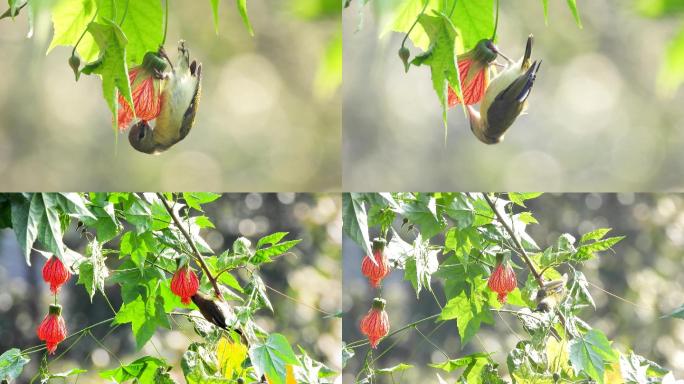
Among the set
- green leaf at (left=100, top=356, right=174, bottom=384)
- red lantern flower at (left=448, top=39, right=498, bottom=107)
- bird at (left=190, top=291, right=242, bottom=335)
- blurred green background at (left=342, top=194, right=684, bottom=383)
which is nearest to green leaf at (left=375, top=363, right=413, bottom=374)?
blurred green background at (left=342, top=194, right=684, bottom=383)

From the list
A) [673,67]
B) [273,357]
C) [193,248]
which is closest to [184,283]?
[193,248]

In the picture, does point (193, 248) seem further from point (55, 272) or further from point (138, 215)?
point (55, 272)

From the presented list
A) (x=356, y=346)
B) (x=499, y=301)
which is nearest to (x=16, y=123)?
(x=356, y=346)

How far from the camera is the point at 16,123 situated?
4.59 feet

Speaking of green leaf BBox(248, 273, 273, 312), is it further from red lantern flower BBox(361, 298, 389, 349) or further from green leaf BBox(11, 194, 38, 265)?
green leaf BBox(11, 194, 38, 265)

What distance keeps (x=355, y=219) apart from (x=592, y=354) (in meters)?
Answer: 0.39

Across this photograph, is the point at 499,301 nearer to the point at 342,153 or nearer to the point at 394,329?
the point at 394,329

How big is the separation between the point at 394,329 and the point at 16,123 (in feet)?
2.12

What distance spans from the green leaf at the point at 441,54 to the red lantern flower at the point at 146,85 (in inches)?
14.1

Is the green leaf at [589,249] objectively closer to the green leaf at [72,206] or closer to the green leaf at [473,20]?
the green leaf at [473,20]

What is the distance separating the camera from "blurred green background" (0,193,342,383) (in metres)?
1.39

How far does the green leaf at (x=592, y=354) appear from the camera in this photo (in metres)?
1.32

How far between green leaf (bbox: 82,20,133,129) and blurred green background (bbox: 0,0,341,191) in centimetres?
23

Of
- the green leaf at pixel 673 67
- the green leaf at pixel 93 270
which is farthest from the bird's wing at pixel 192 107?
the green leaf at pixel 673 67
